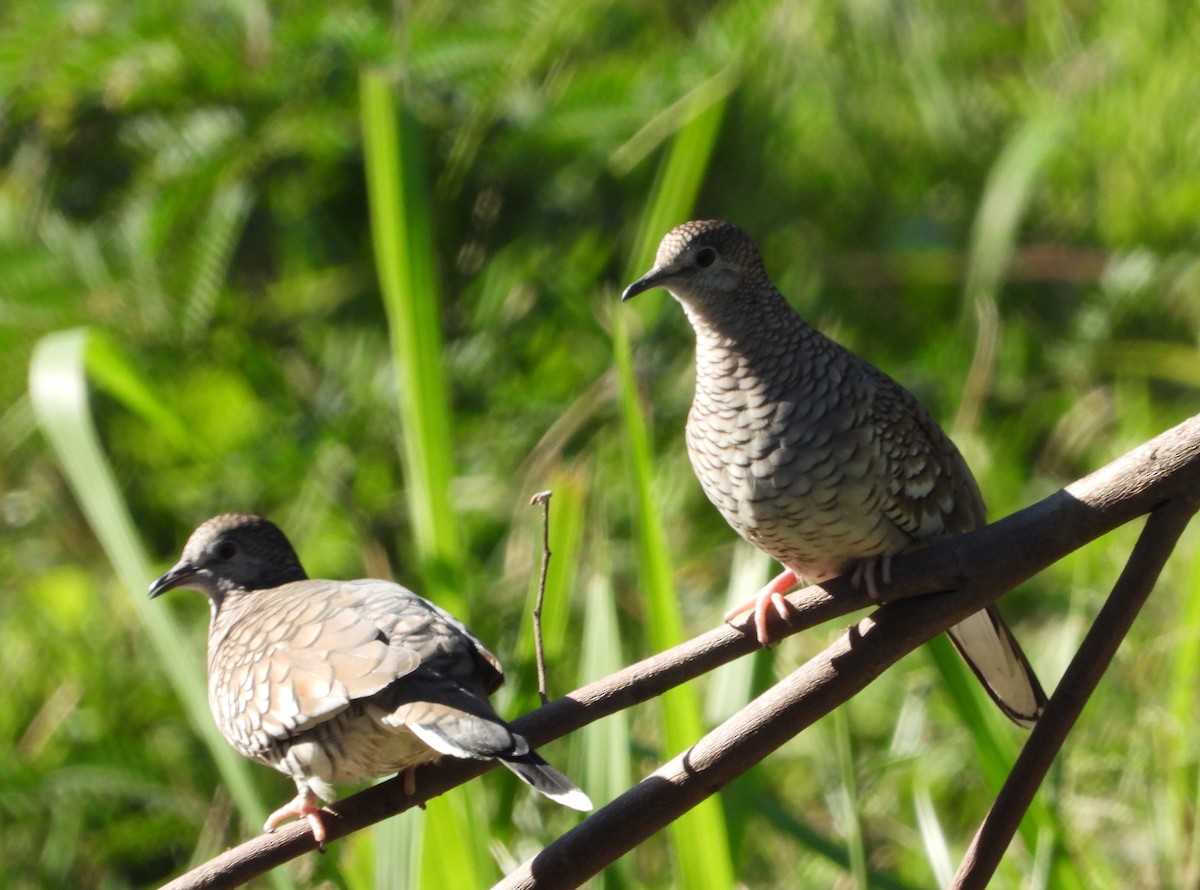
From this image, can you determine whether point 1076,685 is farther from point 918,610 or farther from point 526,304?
point 526,304

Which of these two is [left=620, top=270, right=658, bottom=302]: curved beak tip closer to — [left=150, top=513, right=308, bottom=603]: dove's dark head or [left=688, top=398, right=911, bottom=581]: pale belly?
[left=688, top=398, right=911, bottom=581]: pale belly

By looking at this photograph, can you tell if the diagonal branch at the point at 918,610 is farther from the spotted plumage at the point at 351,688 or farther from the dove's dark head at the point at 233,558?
the dove's dark head at the point at 233,558

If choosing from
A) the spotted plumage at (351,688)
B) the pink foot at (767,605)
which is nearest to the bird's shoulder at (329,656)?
the spotted plumage at (351,688)

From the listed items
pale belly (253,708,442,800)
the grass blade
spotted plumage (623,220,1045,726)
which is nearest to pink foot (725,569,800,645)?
spotted plumage (623,220,1045,726)

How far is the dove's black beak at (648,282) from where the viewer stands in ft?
7.14

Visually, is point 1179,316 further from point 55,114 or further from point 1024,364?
point 55,114

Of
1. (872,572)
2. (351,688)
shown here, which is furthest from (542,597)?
(872,572)

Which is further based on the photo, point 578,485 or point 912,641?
point 578,485

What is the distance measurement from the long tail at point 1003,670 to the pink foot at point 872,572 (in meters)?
0.26

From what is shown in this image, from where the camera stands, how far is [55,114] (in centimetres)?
379

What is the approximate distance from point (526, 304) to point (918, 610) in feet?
8.24

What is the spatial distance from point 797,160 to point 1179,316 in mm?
1234

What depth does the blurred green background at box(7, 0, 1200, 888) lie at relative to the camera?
3633mm

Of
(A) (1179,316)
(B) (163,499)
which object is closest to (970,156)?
(A) (1179,316)
